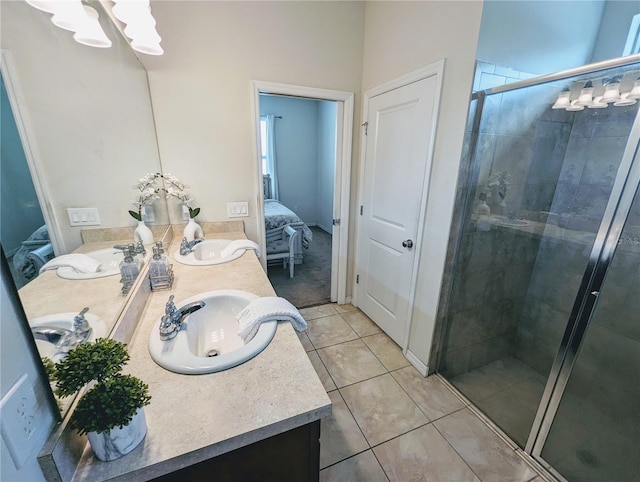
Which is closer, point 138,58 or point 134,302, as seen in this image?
point 134,302

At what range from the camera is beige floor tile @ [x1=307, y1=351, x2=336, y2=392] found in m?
1.83

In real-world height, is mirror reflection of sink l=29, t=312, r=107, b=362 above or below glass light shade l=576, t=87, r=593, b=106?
below

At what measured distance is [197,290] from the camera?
1.29 meters

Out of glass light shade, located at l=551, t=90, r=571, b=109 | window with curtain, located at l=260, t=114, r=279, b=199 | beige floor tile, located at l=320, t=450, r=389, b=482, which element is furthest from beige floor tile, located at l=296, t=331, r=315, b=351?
window with curtain, located at l=260, t=114, r=279, b=199

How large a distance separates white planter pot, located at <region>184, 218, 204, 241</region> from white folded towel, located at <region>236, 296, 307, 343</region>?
1.11 metres

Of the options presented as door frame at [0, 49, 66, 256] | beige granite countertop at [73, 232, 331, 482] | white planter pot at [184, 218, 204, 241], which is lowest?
beige granite countertop at [73, 232, 331, 482]

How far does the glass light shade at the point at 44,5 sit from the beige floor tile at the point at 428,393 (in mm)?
2353

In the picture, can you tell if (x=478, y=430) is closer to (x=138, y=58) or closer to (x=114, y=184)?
(x=114, y=184)

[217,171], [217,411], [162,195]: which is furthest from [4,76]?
[217,171]

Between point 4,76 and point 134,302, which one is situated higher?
point 4,76

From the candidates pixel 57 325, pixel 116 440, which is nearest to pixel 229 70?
pixel 57 325

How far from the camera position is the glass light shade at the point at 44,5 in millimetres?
666

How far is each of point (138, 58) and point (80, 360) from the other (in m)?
1.88

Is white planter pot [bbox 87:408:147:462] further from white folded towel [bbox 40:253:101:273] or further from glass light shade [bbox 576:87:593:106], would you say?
glass light shade [bbox 576:87:593:106]
